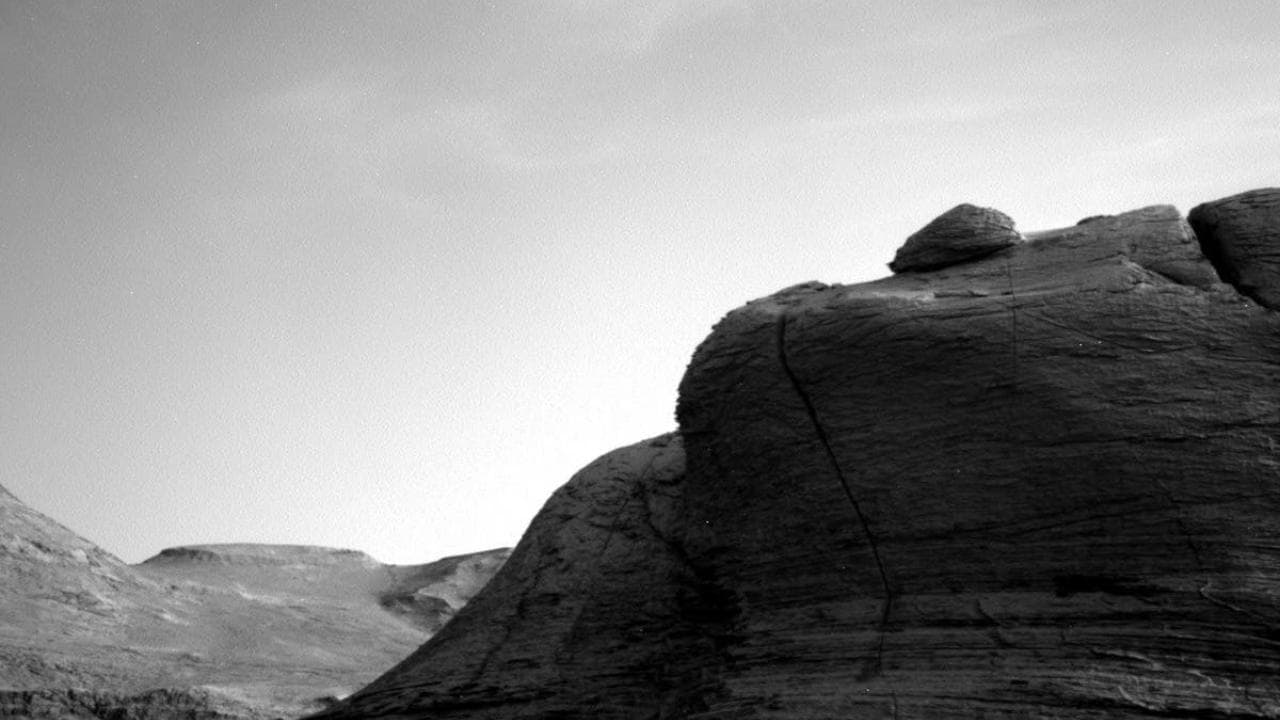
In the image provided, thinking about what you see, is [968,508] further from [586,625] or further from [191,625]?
[191,625]

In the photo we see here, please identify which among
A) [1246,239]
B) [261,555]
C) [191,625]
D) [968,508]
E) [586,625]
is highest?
[261,555]

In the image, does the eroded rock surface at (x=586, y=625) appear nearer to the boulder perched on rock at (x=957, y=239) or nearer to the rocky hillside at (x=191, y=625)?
the boulder perched on rock at (x=957, y=239)

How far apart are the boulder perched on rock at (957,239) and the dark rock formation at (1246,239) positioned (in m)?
1.89

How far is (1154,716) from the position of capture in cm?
848

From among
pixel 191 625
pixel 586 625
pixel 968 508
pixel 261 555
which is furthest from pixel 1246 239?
pixel 261 555

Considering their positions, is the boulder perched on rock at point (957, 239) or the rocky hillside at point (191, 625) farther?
the rocky hillside at point (191, 625)

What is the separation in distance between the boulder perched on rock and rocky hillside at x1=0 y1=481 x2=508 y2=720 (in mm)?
14313

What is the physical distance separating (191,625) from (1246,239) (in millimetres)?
23222

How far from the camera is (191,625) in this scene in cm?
2603

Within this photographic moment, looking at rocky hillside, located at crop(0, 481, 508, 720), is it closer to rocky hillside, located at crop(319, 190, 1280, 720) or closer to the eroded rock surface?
the eroded rock surface

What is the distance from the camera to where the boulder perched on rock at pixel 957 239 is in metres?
12.4

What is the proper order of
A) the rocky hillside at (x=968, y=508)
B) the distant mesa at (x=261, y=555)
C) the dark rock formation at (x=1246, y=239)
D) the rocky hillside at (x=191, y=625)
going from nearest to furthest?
the rocky hillside at (x=968, y=508), the dark rock formation at (x=1246, y=239), the rocky hillside at (x=191, y=625), the distant mesa at (x=261, y=555)

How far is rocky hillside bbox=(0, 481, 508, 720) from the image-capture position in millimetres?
19828

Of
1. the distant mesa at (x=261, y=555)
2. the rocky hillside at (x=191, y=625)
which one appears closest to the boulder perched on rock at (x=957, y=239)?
the rocky hillside at (x=191, y=625)
